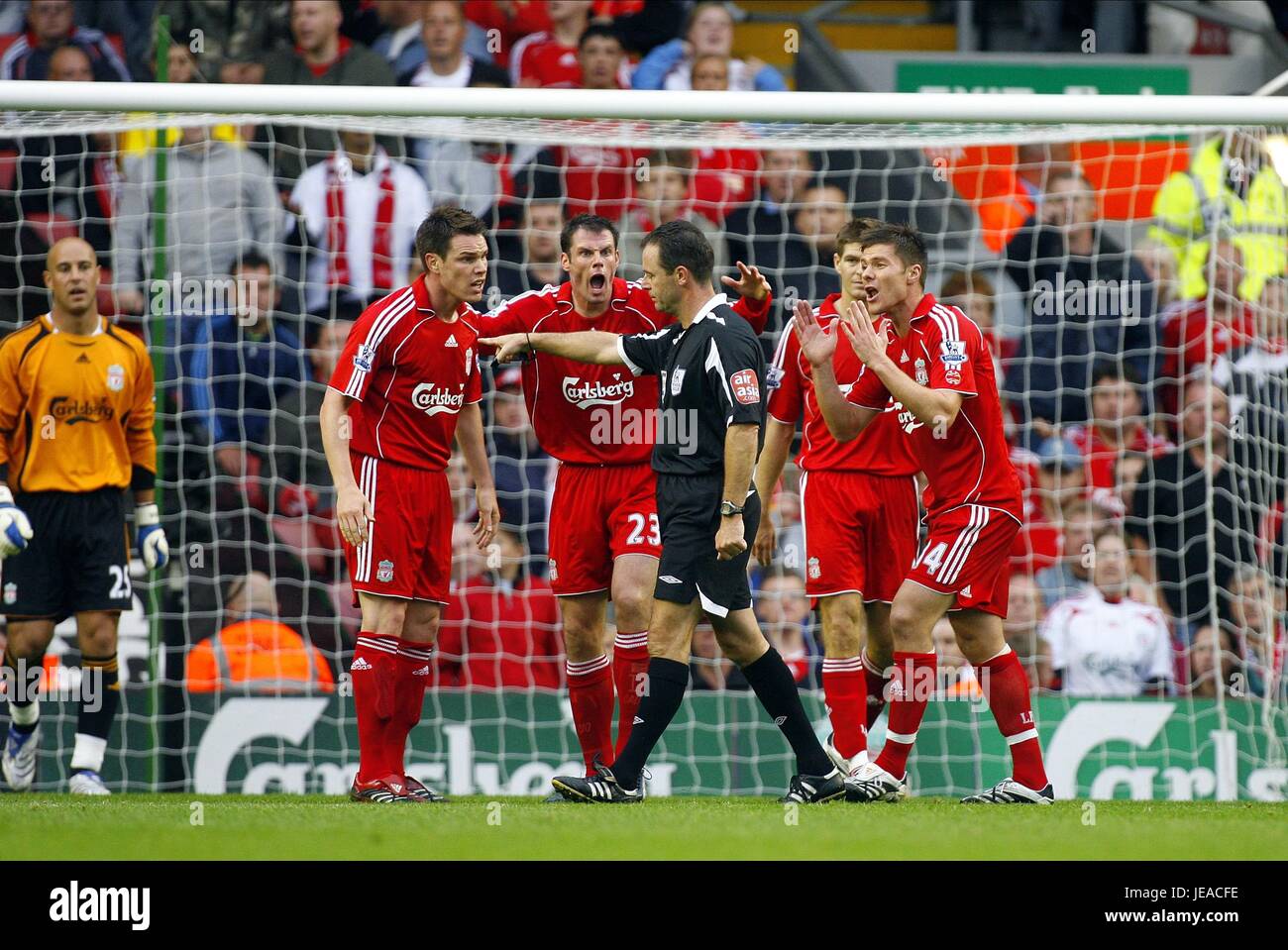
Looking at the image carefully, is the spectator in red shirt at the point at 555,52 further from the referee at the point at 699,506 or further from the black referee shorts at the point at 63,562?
the referee at the point at 699,506

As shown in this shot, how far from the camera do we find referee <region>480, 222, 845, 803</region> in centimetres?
600

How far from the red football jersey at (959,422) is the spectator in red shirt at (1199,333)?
3545 millimetres

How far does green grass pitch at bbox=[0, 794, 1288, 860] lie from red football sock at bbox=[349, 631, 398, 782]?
0.99 feet

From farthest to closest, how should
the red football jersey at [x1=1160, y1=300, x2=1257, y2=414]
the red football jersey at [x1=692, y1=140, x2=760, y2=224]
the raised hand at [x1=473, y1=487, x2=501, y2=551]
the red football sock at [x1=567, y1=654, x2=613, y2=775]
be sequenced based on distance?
the red football jersey at [x1=692, y1=140, x2=760, y2=224] < the red football jersey at [x1=1160, y1=300, x2=1257, y2=414] < the raised hand at [x1=473, y1=487, x2=501, y2=551] < the red football sock at [x1=567, y1=654, x2=613, y2=775]

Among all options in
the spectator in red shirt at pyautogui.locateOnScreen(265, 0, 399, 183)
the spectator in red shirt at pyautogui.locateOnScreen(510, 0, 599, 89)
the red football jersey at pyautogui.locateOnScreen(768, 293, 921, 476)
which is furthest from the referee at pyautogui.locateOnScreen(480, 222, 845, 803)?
the spectator in red shirt at pyautogui.locateOnScreen(510, 0, 599, 89)

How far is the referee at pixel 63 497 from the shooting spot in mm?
7719

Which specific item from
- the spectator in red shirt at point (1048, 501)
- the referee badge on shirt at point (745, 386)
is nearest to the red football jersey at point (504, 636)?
the spectator in red shirt at point (1048, 501)

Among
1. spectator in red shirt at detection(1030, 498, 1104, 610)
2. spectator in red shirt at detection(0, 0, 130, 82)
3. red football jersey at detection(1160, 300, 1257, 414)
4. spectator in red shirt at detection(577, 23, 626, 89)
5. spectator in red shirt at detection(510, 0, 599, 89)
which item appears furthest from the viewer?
spectator in red shirt at detection(510, 0, 599, 89)

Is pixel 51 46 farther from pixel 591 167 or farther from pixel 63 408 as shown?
pixel 63 408

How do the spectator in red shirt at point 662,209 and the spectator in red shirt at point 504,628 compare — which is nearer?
the spectator in red shirt at point 504,628

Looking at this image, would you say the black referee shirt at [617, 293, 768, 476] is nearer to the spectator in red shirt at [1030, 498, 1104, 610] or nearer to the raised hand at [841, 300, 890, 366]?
the raised hand at [841, 300, 890, 366]

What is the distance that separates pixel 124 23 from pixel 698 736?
6227mm

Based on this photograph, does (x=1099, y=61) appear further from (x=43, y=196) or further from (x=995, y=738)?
(x=43, y=196)

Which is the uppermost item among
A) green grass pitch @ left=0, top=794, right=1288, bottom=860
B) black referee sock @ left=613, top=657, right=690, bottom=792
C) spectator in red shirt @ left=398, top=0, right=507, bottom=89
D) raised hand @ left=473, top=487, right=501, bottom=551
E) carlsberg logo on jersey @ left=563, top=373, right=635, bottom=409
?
spectator in red shirt @ left=398, top=0, right=507, bottom=89
